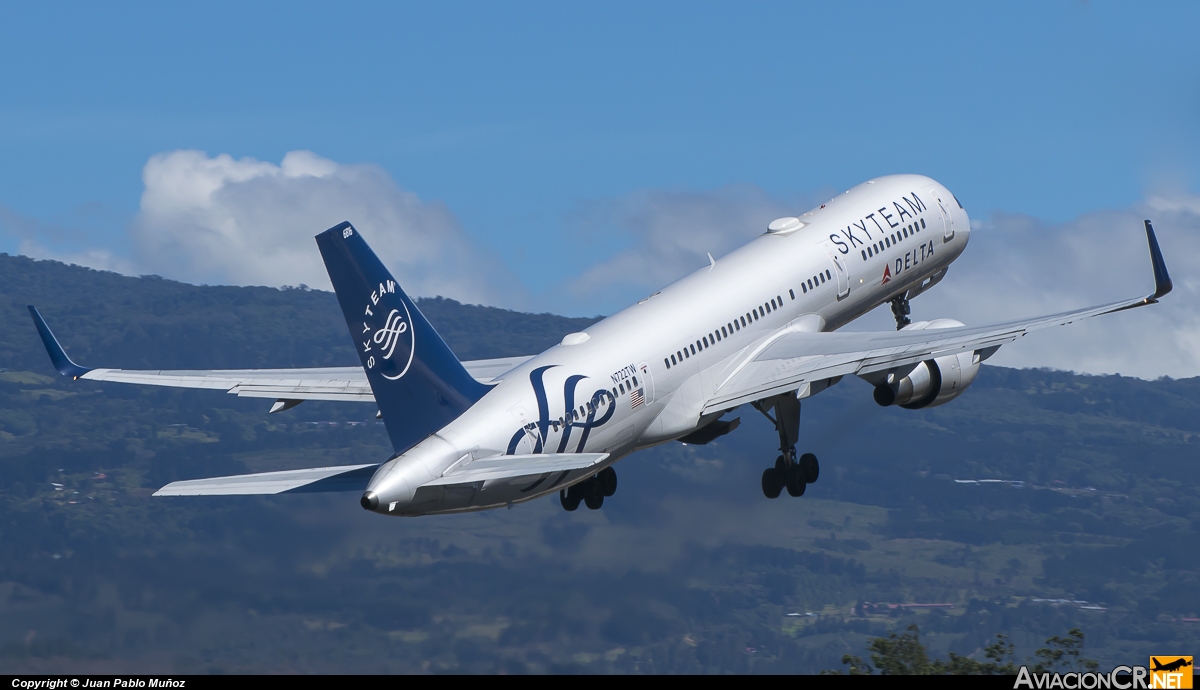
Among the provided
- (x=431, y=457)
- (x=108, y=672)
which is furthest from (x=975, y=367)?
(x=108, y=672)

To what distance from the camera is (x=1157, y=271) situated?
41.9 metres

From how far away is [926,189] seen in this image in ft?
181

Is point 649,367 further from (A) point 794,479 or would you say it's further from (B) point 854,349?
(A) point 794,479

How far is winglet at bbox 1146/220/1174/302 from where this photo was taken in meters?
41.3

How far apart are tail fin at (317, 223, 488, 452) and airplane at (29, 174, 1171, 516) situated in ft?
0.12

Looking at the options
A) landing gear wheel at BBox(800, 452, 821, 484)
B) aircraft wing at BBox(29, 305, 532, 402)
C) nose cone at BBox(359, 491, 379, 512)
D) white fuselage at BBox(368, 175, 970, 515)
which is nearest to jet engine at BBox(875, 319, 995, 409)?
landing gear wheel at BBox(800, 452, 821, 484)

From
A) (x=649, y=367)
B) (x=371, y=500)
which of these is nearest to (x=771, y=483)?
(x=649, y=367)

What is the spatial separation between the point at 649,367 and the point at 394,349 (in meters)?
7.40

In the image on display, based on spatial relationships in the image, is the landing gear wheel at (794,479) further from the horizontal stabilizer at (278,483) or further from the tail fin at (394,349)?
the horizontal stabilizer at (278,483)

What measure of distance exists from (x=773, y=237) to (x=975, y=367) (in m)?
6.99

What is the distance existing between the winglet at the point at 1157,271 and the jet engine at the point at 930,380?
20.9 ft

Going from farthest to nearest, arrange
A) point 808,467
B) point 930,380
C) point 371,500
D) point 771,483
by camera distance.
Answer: point 808,467 → point 771,483 → point 930,380 → point 371,500
